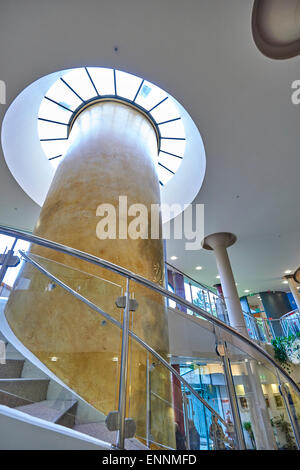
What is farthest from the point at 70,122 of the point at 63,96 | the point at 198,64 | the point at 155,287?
the point at 155,287

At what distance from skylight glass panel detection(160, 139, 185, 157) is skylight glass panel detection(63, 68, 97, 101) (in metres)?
2.36

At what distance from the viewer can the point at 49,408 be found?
158cm

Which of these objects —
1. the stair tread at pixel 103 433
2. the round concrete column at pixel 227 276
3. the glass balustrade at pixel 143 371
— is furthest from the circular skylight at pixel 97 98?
the stair tread at pixel 103 433

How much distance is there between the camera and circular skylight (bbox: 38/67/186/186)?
5785 millimetres

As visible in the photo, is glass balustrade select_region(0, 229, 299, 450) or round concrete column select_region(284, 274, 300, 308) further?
round concrete column select_region(284, 274, 300, 308)

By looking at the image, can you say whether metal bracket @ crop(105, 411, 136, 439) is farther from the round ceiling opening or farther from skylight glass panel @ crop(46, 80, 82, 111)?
skylight glass panel @ crop(46, 80, 82, 111)

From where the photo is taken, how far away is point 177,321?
2.99 meters

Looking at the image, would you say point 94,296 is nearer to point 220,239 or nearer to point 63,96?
point 63,96

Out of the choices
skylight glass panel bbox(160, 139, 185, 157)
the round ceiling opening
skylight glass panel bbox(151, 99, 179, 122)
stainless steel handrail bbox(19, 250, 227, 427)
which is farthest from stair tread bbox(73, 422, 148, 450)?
skylight glass panel bbox(160, 139, 185, 157)

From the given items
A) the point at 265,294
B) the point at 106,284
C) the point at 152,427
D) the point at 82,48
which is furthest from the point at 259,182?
the point at 265,294

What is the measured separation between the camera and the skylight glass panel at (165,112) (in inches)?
248

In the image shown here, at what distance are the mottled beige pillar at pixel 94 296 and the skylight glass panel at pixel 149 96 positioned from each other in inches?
71.7

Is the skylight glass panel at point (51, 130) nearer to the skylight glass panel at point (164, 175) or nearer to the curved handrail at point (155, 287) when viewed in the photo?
the skylight glass panel at point (164, 175)
